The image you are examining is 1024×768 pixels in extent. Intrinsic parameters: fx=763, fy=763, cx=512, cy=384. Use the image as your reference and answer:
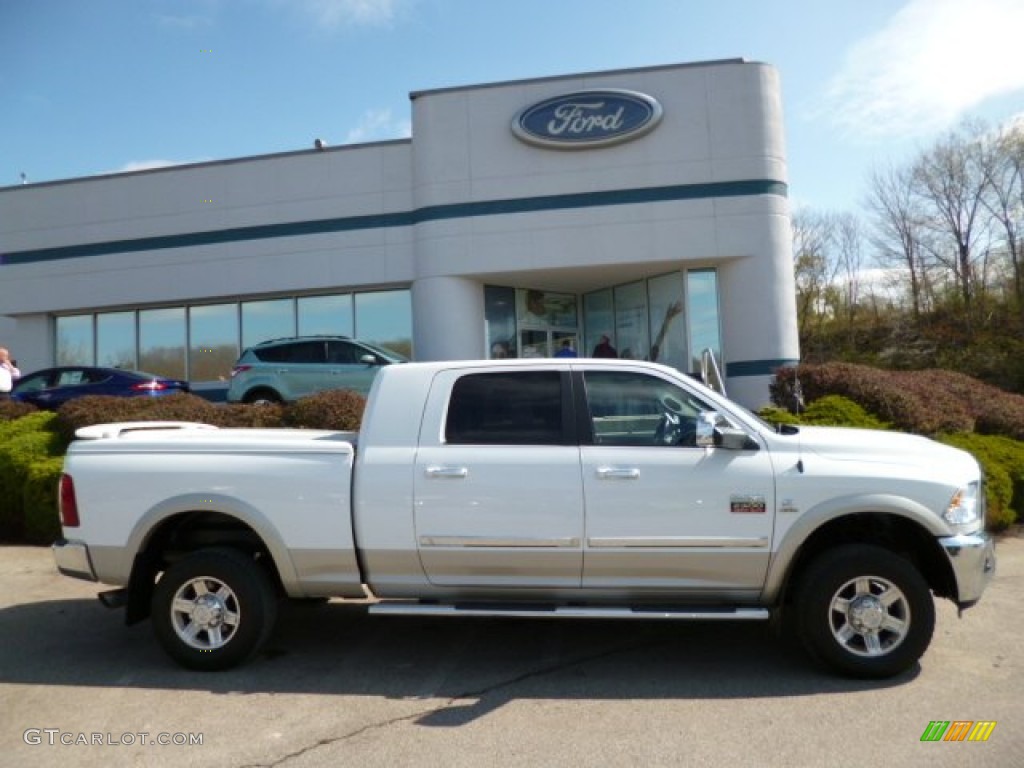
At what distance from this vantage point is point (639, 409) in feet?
15.8

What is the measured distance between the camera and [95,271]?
19953mm

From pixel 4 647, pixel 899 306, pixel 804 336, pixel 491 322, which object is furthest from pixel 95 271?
→ pixel 899 306

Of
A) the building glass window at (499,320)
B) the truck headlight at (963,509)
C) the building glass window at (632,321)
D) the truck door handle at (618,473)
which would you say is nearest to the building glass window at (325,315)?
the building glass window at (499,320)

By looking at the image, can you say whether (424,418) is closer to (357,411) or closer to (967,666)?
(967,666)

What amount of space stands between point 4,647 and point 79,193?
18069 millimetres

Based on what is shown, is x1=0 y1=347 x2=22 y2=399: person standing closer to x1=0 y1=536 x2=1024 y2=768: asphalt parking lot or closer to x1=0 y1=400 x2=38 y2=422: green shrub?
x1=0 y1=400 x2=38 y2=422: green shrub

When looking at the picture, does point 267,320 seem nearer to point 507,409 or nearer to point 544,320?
point 544,320

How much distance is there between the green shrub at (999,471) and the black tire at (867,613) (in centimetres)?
414

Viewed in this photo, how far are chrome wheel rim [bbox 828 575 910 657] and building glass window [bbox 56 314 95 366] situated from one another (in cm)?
2088

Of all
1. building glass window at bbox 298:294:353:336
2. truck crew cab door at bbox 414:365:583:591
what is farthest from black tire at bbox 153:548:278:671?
building glass window at bbox 298:294:353:336

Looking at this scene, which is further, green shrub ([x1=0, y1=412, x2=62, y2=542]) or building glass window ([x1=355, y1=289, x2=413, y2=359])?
building glass window ([x1=355, y1=289, x2=413, y2=359])

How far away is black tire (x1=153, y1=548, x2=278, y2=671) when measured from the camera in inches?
186

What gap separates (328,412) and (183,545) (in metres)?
4.58

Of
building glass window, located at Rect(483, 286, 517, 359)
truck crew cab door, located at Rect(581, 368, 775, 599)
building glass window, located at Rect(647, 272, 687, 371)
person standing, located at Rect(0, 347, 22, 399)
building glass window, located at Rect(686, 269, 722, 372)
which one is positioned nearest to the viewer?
truck crew cab door, located at Rect(581, 368, 775, 599)
